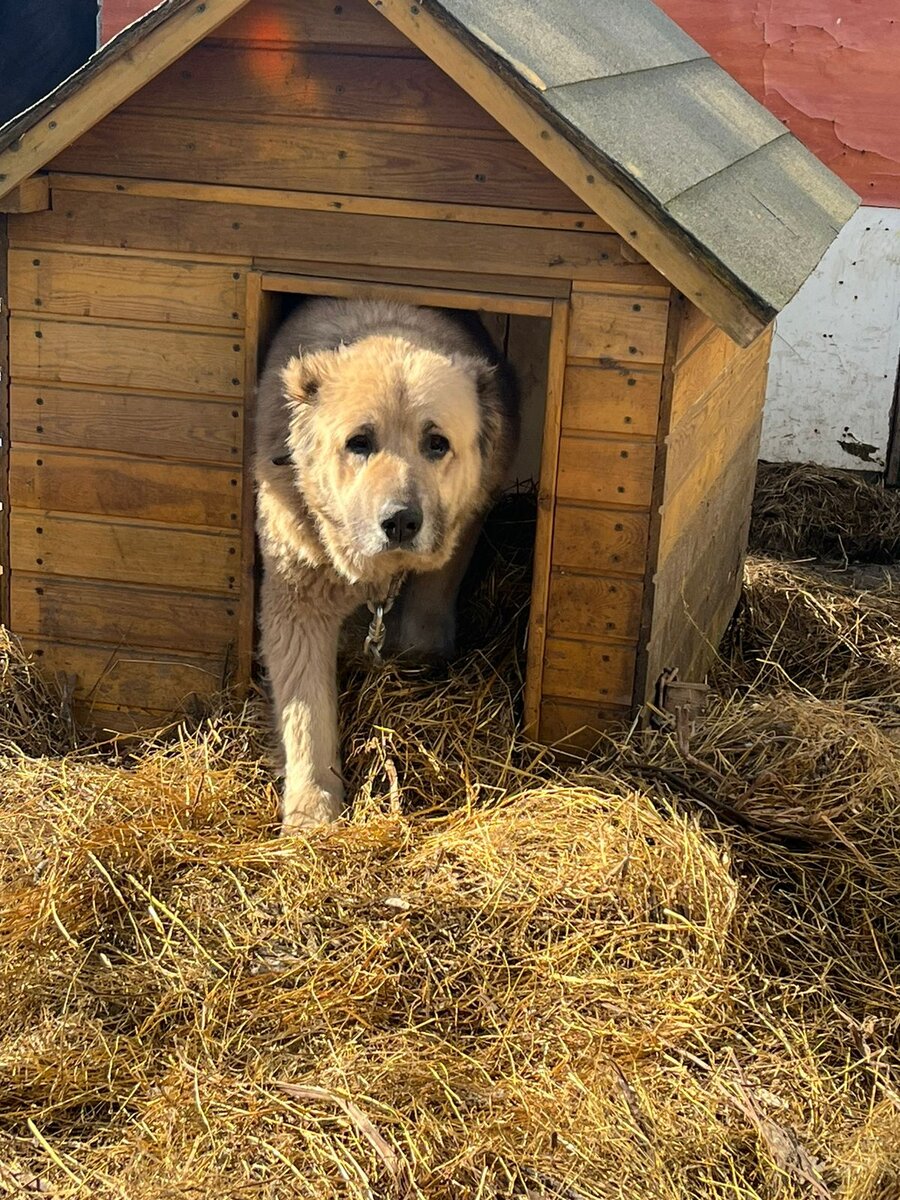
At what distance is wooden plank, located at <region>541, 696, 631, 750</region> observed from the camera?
4660mm

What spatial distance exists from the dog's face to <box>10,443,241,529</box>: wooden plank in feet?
1.23

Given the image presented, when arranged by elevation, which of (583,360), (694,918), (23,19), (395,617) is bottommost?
(694,918)

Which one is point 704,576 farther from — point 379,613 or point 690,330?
point 379,613

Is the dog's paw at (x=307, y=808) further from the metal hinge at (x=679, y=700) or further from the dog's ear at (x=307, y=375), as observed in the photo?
the dog's ear at (x=307, y=375)

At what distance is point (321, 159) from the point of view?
14.7ft

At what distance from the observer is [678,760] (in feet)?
14.6

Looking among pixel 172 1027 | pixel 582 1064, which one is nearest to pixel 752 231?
pixel 582 1064

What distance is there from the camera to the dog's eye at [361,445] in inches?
171

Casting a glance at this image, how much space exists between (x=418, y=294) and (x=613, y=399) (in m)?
0.66

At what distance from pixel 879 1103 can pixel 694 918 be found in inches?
25.8

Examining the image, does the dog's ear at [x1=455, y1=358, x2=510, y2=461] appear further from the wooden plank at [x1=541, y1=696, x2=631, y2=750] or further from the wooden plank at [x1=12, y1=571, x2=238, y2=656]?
the wooden plank at [x1=12, y1=571, x2=238, y2=656]

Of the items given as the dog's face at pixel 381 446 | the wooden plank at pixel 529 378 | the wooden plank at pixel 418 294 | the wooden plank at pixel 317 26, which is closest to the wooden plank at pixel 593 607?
the dog's face at pixel 381 446

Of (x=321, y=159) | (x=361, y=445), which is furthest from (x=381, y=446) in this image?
(x=321, y=159)

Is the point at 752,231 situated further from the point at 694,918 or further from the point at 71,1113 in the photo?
the point at 71,1113
